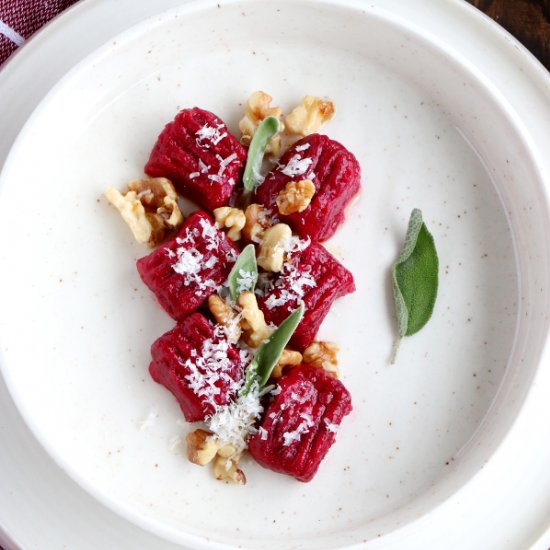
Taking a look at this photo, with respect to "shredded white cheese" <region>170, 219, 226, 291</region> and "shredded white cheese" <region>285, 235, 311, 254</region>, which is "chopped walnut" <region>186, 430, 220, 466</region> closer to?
"shredded white cheese" <region>170, 219, 226, 291</region>

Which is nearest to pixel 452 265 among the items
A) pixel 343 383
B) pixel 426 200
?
pixel 426 200

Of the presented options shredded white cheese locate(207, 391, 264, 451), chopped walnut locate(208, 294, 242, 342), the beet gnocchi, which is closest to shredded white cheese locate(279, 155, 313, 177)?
the beet gnocchi

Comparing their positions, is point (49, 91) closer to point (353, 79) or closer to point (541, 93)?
point (353, 79)

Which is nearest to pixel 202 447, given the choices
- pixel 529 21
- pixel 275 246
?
pixel 275 246

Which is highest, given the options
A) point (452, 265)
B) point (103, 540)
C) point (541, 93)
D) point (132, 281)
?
point (541, 93)

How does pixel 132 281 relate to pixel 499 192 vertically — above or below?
below

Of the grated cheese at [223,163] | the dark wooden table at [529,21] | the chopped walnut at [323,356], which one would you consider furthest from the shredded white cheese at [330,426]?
the dark wooden table at [529,21]
